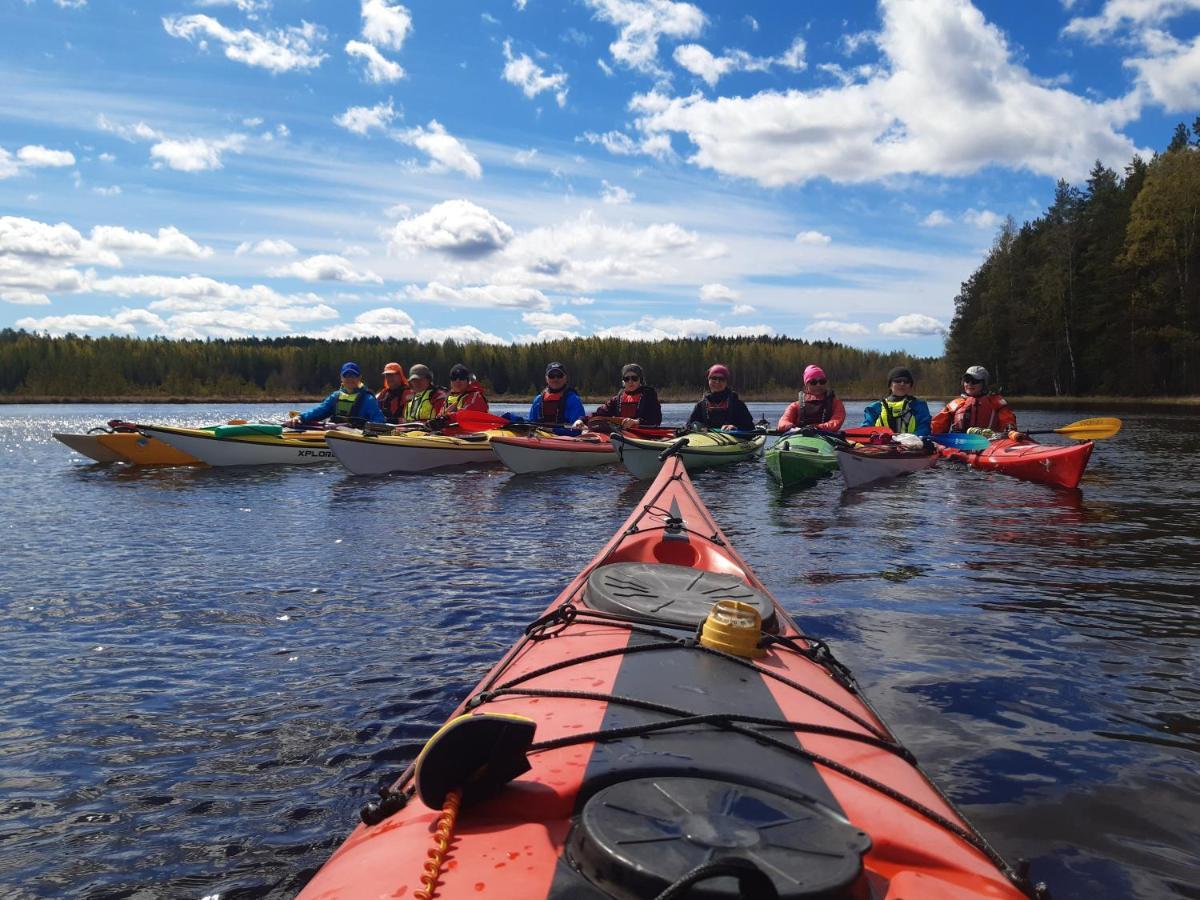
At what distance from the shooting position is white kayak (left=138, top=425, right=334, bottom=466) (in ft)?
51.8

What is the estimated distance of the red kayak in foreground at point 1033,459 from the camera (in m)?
11.9

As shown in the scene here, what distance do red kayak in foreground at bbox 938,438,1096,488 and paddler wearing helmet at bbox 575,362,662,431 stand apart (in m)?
5.73

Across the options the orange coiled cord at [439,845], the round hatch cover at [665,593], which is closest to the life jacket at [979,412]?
the round hatch cover at [665,593]

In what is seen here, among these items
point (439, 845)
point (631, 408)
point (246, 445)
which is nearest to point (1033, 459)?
point (631, 408)

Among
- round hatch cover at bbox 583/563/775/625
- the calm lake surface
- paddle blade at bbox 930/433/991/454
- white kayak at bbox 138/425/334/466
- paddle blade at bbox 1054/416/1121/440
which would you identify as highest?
paddle blade at bbox 1054/416/1121/440

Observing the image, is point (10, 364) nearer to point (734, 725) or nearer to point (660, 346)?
point (660, 346)

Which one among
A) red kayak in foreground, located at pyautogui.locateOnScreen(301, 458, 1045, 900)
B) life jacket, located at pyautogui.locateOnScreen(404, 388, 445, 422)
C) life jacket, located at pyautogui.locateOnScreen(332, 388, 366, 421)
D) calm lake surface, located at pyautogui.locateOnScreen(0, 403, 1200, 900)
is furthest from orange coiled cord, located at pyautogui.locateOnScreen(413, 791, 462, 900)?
life jacket, located at pyautogui.locateOnScreen(404, 388, 445, 422)

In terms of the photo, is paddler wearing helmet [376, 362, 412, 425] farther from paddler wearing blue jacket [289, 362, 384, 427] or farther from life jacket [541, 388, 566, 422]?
life jacket [541, 388, 566, 422]

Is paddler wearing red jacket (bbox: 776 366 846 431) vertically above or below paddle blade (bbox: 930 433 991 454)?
above

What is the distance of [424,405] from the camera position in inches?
688

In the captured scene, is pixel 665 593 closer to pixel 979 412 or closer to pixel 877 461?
pixel 877 461

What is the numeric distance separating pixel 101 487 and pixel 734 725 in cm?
1475

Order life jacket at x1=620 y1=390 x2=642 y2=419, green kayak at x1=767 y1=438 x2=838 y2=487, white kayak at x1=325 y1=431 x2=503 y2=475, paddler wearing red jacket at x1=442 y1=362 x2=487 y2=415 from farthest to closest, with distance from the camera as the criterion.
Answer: paddler wearing red jacket at x1=442 y1=362 x2=487 y2=415 → life jacket at x1=620 y1=390 x2=642 y2=419 → white kayak at x1=325 y1=431 x2=503 y2=475 → green kayak at x1=767 y1=438 x2=838 y2=487

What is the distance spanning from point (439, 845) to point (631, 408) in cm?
1503
